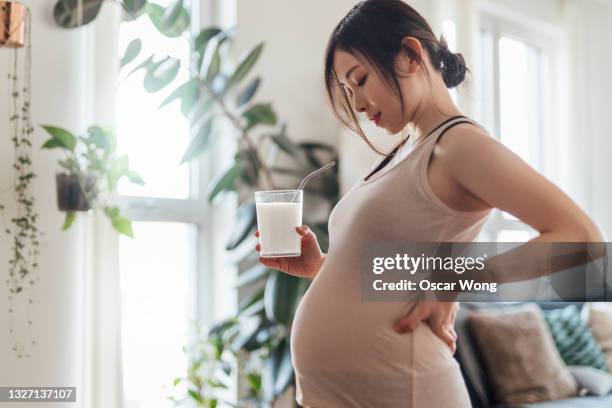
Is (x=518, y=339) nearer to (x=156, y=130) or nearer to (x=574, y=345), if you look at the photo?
(x=574, y=345)

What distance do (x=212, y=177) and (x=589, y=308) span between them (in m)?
1.36

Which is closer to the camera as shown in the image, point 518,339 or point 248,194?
point 248,194

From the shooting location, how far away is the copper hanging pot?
120 cm

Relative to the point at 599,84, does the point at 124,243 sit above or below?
below

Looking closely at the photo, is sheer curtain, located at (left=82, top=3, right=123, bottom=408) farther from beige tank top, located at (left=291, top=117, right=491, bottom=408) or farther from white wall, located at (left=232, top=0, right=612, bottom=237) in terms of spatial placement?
beige tank top, located at (left=291, top=117, right=491, bottom=408)

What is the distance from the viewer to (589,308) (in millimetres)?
2383

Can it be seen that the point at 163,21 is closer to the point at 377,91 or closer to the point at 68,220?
the point at 68,220

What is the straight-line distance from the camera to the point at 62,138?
1.36 metres

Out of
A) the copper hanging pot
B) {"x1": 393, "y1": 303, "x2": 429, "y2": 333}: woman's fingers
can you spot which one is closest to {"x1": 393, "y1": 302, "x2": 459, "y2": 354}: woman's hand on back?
{"x1": 393, "y1": 303, "x2": 429, "y2": 333}: woman's fingers

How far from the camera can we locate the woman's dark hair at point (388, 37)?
65 centimetres

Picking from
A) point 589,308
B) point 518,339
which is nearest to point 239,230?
point 518,339

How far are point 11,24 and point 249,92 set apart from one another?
627mm

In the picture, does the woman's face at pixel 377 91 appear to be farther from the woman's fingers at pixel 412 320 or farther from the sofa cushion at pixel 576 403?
the sofa cushion at pixel 576 403

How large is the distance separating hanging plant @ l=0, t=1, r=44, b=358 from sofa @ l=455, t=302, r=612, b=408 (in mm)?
1049
